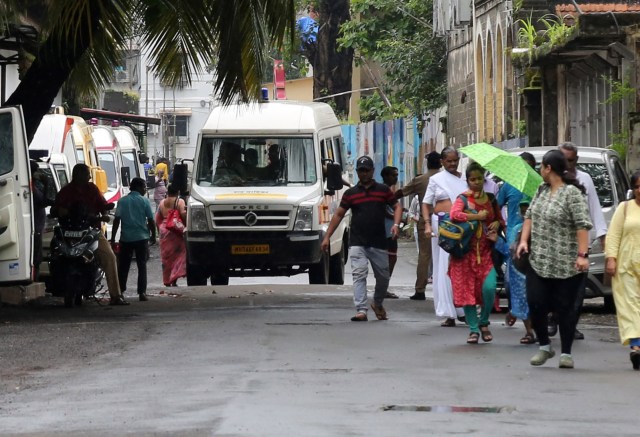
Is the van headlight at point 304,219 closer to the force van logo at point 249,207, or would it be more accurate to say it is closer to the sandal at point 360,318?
the force van logo at point 249,207

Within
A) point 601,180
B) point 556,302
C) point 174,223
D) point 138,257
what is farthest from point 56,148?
point 556,302

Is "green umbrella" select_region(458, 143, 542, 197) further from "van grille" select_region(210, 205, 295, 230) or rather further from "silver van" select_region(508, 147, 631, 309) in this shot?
"van grille" select_region(210, 205, 295, 230)

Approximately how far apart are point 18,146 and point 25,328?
6.41 feet

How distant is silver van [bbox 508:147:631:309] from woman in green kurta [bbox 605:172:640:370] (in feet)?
16.8

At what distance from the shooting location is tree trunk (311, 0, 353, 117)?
4691cm

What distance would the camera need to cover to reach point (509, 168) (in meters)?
13.8

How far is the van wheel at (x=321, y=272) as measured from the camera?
76.3ft

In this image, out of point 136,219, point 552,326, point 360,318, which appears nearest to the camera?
point 552,326

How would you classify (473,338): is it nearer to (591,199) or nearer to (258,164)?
(591,199)

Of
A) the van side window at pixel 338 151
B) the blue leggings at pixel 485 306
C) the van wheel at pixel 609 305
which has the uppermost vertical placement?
the van side window at pixel 338 151

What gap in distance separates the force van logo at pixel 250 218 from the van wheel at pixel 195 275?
4.07ft

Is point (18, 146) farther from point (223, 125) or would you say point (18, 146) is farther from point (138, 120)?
point (138, 120)

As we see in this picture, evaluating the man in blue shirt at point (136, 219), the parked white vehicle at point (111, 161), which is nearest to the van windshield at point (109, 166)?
the parked white vehicle at point (111, 161)

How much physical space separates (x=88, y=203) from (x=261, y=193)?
135 inches
